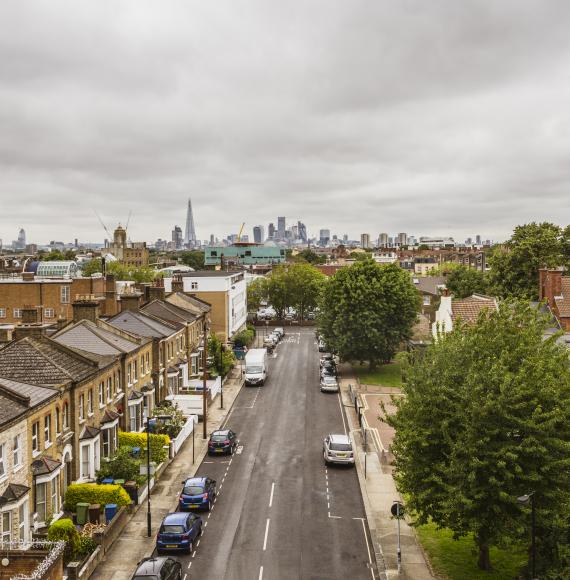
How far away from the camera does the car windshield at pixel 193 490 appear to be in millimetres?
31578

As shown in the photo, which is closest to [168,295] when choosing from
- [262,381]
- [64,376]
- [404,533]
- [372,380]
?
[262,381]

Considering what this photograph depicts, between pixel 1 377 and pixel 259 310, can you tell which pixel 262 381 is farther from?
pixel 259 310

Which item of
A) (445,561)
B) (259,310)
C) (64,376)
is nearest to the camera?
(445,561)

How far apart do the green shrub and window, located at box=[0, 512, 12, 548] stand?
58.7 inches

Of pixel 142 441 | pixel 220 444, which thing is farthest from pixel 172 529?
pixel 220 444

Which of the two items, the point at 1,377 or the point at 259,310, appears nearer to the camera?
the point at 1,377

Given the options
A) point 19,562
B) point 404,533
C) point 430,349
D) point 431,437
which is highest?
point 430,349

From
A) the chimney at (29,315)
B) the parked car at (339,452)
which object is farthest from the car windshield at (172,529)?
the chimney at (29,315)

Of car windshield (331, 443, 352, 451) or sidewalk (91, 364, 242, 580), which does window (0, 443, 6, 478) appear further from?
car windshield (331, 443, 352, 451)

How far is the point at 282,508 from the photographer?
31.8 metres

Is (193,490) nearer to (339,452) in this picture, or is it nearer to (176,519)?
(176,519)

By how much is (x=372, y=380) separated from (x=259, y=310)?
68.0 metres

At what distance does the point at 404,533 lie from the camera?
29.3 metres

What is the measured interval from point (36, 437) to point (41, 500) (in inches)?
110
